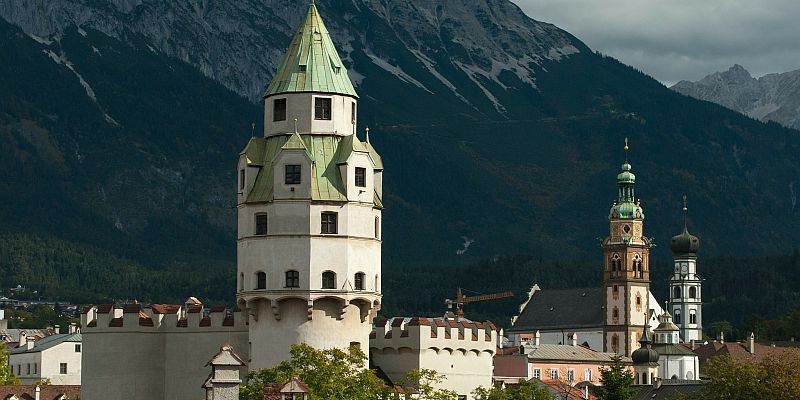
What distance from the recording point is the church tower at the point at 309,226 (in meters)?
107

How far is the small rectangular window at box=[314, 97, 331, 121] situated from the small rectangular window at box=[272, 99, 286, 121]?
6.20ft

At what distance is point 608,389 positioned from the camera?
179 m

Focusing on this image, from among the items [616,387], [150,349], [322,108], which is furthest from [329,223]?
[616,387]

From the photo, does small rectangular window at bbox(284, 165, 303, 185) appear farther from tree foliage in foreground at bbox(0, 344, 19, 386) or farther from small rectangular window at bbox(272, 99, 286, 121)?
tree foliage in foreground at bbox(0, 344, 19, 386)

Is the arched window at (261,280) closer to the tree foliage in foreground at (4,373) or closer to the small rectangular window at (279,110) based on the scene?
the small rectangular window at (279,110)

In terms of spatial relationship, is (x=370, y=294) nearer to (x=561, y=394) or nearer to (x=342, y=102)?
(x=342, y=102)

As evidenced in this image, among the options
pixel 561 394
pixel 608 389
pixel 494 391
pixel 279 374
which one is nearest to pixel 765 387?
pixel 494 391

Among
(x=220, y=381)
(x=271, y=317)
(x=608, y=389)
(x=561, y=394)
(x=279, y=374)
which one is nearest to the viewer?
(x=220, y=381)

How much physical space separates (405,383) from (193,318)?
12.6 meters

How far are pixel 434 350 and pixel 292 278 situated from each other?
10480 mm

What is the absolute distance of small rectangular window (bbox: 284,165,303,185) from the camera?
355ft

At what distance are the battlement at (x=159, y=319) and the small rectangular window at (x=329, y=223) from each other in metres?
7.74

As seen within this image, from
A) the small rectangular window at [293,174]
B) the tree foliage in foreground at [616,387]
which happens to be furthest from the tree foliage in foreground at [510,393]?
the tree foliage in foreground at [616,387]

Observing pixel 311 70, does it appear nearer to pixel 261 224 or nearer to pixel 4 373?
pixel 261 224
